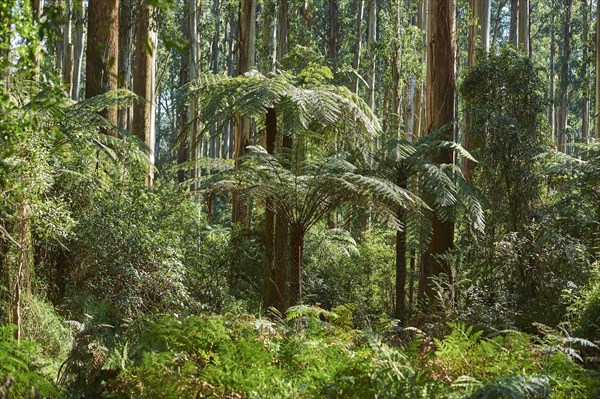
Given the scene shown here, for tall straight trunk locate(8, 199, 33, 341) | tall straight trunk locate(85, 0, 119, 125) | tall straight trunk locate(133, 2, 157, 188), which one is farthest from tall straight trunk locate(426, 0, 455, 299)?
tall straight trunk locate(8, 199, 33, 341)

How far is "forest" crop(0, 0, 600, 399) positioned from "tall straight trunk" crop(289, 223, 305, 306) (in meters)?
0.03

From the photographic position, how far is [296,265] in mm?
7434

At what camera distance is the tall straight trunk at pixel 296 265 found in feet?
24.3

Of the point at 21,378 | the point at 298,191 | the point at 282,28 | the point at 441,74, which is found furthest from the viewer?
the point at 282,28

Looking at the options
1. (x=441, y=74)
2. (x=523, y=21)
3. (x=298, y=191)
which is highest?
(x=523, y=21)

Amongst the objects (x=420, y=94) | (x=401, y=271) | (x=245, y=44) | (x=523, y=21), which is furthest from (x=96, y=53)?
(x=523, y=21)

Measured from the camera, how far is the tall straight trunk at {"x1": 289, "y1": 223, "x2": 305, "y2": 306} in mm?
7422

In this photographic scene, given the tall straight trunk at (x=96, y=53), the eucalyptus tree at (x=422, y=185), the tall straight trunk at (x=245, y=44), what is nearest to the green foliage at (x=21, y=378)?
the eucalyptus tree at (x=422, y=185)

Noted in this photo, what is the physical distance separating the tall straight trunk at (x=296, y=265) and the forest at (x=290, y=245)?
3 cm

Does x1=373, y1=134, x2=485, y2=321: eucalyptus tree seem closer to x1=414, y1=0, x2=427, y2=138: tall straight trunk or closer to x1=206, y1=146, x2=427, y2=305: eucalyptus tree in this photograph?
x1=206, y1=146, x2=427, y2=305: eucalyptus tree

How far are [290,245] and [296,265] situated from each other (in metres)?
0.88

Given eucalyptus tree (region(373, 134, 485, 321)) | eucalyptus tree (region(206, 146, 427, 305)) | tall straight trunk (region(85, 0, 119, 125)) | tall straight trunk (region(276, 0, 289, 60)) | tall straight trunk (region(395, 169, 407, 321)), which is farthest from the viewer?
tall straight trunk (region(276, 0, 289, 60))

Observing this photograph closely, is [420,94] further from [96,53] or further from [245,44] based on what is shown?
[96,53]

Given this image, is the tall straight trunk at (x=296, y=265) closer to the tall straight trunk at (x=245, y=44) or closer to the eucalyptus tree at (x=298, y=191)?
the eucalyptus tree at (x=298, y=191)
